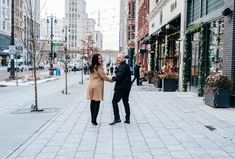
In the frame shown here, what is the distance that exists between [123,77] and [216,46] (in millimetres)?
7132

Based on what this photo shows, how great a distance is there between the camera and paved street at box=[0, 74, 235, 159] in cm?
762

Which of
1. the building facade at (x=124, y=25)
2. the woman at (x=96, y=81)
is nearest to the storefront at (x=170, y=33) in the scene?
the woman at (x=96, y=81)

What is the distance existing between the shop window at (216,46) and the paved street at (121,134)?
105 inches

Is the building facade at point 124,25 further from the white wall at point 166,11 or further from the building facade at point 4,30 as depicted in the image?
the white wall at point 166,11

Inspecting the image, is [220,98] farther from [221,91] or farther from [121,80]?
[121,80]

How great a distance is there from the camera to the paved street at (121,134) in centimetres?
762

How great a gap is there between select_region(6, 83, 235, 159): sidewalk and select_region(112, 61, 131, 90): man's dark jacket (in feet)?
3.31

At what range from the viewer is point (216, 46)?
54.6 feet

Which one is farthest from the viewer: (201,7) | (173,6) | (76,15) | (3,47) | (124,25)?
(124,25)

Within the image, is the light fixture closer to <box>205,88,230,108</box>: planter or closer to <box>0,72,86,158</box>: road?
<box>205,88,230,108</box>: planter

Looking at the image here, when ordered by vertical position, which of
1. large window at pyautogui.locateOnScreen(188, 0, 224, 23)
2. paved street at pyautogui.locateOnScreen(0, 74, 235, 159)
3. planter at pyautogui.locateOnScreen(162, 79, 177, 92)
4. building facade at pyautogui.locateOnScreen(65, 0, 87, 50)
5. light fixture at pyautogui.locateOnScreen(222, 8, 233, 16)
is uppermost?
building facade at pyautogui.locateOnScreen(65, 0, 87, 50)

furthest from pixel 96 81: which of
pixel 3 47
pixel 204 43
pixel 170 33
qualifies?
pixel 3 47

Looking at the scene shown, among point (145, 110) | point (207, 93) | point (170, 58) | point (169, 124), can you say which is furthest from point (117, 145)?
point (170, 58)

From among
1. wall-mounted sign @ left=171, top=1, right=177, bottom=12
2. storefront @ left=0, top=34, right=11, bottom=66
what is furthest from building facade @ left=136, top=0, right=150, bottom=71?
storefront @ left=0, top=34, right=11, bottom=66
